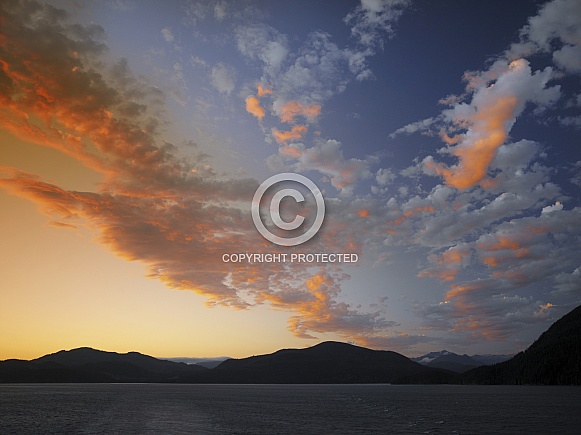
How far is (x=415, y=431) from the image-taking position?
84312 mm

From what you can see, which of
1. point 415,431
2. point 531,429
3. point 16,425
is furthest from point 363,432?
point 16,425

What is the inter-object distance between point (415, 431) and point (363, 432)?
10.3 metres

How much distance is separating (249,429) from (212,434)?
32.5 ft

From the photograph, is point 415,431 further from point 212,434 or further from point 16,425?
point 16,425

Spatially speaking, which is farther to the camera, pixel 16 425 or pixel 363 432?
pixel 16 425

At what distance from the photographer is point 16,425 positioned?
98.1 m

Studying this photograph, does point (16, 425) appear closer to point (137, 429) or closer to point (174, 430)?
point (137, 429)

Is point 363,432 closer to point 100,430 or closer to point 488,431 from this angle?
point 488,431

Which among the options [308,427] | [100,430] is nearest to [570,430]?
[308,427]

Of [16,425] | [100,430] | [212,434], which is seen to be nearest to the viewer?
[212,434]

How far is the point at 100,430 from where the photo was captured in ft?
286

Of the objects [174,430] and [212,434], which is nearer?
[212,434]

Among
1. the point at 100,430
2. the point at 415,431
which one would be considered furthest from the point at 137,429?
the point at 415,431

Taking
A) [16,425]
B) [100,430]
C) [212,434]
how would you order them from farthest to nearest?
[16,425] → [100,430] → [212,434]
